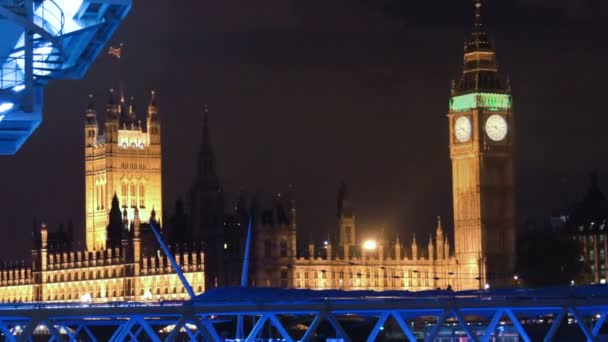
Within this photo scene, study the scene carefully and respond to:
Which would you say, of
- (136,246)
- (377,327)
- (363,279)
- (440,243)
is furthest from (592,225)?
(377,327)

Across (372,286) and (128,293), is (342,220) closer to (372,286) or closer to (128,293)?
(372,286)

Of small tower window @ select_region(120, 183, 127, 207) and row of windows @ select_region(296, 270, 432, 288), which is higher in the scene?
small tower window @ select_region(120, 183, 127, 207)

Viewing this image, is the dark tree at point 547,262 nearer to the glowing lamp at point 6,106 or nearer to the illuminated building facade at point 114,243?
the illuminated building facade at point 114,243

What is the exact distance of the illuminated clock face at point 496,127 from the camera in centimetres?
14200

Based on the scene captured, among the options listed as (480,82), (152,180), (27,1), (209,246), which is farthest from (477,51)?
(27,1)

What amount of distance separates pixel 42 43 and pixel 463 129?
113313 mm

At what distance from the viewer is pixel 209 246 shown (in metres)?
138

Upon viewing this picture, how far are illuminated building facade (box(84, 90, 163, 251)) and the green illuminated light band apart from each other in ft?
146

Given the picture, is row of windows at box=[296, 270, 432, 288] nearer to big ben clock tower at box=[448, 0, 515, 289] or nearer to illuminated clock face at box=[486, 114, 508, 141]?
big ben clock tower at box=[448, 0, 515, 289]

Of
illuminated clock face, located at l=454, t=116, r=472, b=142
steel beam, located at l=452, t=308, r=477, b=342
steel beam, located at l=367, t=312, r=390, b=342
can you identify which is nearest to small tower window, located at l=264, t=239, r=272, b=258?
illuminated clock face, located at l=454, t=116, r=472, b=142

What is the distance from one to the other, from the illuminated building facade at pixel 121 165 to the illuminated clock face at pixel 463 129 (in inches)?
1730

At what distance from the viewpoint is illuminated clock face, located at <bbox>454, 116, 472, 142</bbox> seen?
142 metres

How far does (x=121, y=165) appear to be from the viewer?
17950 centimetres

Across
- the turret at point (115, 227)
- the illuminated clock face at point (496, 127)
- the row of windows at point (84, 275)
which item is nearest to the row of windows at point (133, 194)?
the turret at point (115, 227)
